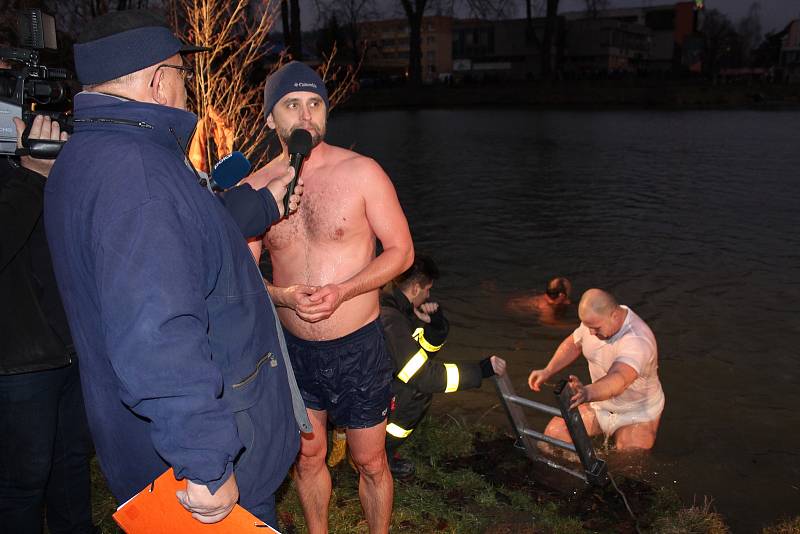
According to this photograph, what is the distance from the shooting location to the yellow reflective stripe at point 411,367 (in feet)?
12.8

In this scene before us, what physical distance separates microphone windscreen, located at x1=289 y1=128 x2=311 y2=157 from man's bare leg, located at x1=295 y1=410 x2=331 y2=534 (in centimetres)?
132

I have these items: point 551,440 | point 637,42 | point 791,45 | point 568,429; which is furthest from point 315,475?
point 637,42

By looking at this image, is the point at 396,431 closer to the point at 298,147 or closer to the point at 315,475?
the point at 315,475

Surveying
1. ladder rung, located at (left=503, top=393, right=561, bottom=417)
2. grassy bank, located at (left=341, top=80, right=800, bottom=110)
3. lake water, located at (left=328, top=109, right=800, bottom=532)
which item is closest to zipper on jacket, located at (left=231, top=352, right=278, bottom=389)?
ladder rung, located at (left=503, top=393, right=561, bottom=417)

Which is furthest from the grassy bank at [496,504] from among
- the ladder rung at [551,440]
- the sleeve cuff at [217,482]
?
the sleeve cuff at [217,482]

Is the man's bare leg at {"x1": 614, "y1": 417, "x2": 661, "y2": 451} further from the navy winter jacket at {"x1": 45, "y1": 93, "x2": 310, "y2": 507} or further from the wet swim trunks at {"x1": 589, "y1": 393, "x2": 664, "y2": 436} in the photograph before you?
the navy winter jacket at {"x1": 45, "y1": 93, "x2": 310, "y2": 507}

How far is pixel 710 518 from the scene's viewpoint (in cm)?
409

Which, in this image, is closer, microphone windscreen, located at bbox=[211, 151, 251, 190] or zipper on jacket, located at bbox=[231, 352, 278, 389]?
zipper on jacket, located at bbox=[231, 352, 278, 389]

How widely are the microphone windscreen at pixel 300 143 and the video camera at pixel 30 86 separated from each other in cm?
91

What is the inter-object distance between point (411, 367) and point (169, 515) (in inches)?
84.3

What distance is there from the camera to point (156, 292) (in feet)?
5.45

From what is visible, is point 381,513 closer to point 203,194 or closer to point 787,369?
point 203,194

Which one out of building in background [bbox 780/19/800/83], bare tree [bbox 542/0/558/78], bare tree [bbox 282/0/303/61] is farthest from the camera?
building in background [bbox 780/19/800/83]

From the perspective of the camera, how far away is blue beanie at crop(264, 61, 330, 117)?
10.5 ft
